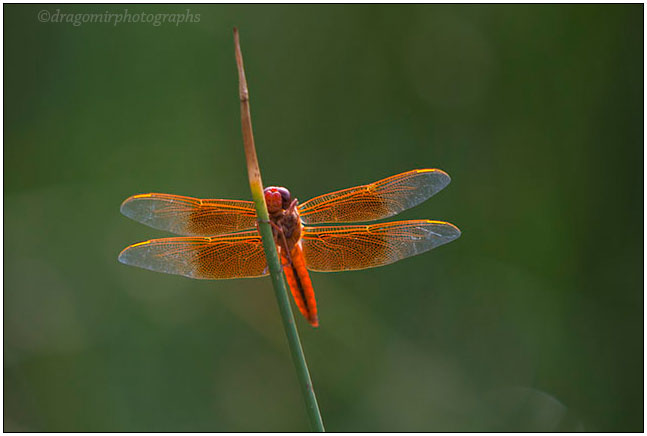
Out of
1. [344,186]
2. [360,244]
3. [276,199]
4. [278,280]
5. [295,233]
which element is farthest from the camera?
[344,186]

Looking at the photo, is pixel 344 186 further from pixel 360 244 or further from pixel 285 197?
pixel 285 197

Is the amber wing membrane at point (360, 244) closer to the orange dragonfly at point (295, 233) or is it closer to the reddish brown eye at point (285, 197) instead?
the orange dragonfly at point (295, 233)

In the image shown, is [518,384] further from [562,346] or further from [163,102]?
[163,102]

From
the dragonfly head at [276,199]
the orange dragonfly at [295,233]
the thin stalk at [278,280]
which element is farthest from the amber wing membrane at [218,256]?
the thin stalk at [278,280]

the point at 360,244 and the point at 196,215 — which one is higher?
the point at 196,215

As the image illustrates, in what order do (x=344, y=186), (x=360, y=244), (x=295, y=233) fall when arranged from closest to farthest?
(x=295, y=233) → (x=360, y=244) → (x=344, y=186)

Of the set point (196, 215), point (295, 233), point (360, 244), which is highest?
point (196, 215)

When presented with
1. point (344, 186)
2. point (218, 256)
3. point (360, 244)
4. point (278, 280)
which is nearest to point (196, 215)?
point (218, 256)

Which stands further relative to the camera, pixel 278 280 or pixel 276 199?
pixel 276 199
